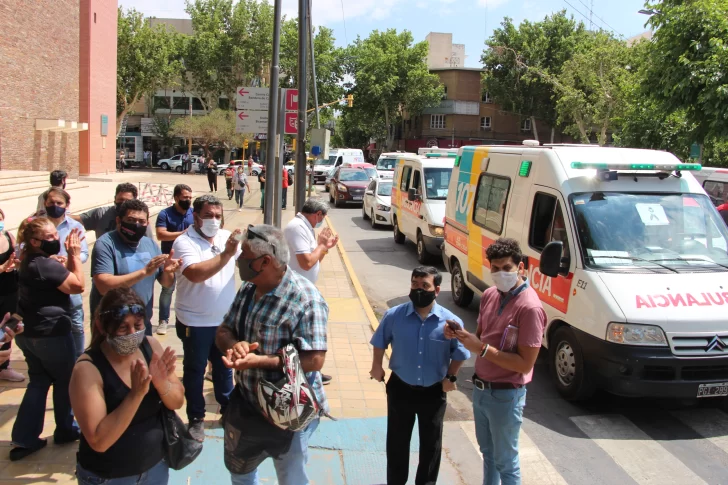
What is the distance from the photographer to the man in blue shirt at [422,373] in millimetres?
4012

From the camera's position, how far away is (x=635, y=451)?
5.38m

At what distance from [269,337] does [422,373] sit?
1167 millimetres

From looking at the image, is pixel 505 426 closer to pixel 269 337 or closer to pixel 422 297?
pixel 422 297

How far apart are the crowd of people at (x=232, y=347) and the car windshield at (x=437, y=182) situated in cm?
870

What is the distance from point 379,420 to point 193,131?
50.5 metres

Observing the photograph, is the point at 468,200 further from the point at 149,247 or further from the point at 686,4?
the point at 686,4

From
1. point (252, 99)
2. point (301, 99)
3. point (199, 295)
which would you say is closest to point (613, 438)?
point (199, 295)

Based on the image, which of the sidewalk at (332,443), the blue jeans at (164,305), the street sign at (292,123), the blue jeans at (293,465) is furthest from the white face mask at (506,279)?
the street sign at (292,123)

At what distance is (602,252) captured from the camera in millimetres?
6352

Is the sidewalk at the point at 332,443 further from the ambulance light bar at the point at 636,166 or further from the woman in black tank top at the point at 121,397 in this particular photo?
the ambulance light bar at the point at 636,166

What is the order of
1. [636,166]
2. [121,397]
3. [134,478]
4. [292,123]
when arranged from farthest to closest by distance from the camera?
[292,123] → [636,166] → [134,478] → [121,397]

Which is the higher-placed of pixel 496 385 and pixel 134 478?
pixel 496 385

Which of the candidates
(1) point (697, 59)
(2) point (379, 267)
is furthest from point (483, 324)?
(1) point (697, 59)

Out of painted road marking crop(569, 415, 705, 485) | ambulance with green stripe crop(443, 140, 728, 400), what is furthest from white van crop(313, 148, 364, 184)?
painted road marking crop(569, 415, 705, 485)
